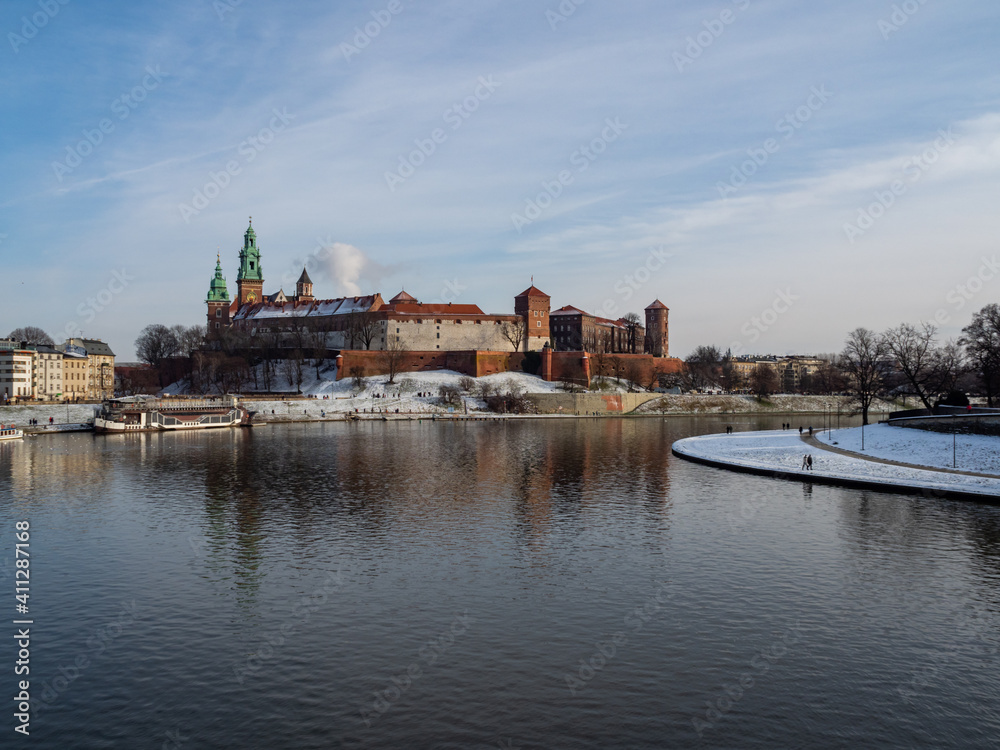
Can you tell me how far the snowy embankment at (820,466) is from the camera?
23578 mm

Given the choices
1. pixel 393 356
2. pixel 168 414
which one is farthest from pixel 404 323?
pixel 168 414

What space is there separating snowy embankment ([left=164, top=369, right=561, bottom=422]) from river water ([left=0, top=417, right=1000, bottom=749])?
44697 mm

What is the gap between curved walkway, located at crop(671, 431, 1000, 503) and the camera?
23266 mm

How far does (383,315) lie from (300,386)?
47.0ft

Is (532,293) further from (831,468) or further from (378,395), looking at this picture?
(831,468)

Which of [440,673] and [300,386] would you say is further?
[300,386]

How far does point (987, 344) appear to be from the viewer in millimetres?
39656

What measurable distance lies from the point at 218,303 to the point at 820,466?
94.0 m

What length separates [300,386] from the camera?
82.8 m

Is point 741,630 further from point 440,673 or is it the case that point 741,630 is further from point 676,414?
point 676,414

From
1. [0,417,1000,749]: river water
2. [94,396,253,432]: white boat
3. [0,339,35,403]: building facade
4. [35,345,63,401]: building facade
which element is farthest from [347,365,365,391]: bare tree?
[0,417,1000,749]: river water

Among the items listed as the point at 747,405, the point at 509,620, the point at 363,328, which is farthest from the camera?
the point at 363,328

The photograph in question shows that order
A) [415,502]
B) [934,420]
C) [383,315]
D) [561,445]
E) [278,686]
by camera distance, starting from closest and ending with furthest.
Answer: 1. [278,686]
2. [415,502]
3. [934,420]
4. [561,445]
5. [383,315]

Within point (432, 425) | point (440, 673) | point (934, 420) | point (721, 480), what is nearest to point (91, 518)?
point (440, 673)
